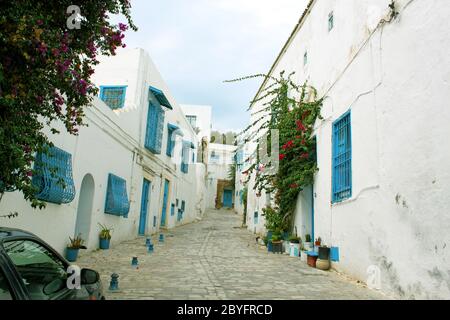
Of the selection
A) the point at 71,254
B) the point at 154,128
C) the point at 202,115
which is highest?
the point at 202,115

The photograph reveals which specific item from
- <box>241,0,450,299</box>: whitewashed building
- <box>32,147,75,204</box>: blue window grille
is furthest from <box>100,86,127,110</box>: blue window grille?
<box>241,0,450,299</box>: whitewashed building

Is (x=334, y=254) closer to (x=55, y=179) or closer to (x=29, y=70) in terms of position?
(x=55, y=179)

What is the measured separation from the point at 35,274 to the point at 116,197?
7948mm

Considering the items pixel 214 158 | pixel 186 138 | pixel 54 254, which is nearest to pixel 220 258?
pixel 54 254

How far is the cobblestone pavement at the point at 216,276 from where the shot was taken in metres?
5.14

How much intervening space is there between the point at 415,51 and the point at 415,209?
2.24 m

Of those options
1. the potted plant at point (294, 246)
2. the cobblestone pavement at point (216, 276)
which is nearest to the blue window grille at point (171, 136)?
the cobblestone pavement at point (216, 276)

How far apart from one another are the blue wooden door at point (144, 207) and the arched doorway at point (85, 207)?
4.64 meters

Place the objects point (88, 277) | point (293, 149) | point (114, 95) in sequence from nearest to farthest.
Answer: point (88, 277), point (293, 149), point (114, 95)

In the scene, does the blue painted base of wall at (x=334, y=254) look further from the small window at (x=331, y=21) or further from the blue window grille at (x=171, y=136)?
the blue window grille at (x=171, y=136)

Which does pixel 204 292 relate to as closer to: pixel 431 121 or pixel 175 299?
pixel 175 299

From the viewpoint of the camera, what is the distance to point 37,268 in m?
2.70

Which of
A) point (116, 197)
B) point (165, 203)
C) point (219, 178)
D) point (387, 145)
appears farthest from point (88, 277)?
point (219, 178)

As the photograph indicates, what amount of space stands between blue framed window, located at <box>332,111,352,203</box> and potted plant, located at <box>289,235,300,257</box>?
243cm
